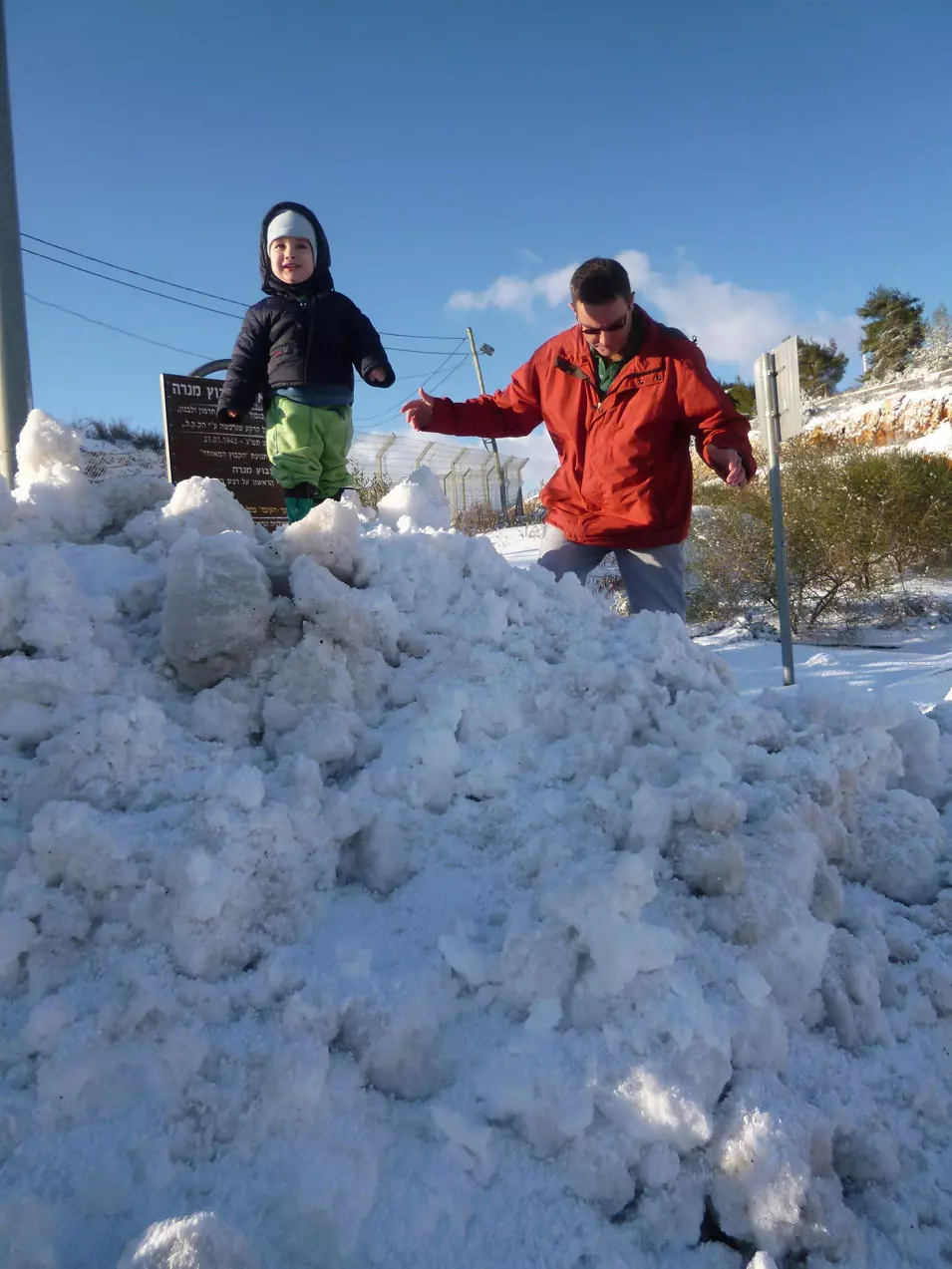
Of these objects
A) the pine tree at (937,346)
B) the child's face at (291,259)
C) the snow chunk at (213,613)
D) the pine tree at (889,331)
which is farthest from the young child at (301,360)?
the pine tree at (889,331)

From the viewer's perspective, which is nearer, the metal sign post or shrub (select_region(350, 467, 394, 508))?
the metal sign post

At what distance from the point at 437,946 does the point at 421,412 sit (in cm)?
254

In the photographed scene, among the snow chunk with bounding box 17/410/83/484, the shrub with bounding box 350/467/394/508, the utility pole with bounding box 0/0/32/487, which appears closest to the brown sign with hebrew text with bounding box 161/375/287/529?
the utility pole with bounding box 0/0/32/487

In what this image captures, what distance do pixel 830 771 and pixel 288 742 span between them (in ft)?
3.98

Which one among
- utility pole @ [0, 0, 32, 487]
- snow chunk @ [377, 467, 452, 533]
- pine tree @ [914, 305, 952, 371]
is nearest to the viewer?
snow chunk @ [377, 467, 452, 533]

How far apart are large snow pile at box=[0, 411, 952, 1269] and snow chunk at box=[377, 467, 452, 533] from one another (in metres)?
0.69

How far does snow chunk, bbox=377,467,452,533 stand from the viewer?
2699 mm

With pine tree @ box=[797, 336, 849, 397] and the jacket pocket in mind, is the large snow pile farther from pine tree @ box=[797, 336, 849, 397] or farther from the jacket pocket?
pine tree @ box=[797, 336, 849, 397]

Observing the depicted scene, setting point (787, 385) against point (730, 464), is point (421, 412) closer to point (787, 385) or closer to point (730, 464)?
point (730, 464)

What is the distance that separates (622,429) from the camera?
3.09m

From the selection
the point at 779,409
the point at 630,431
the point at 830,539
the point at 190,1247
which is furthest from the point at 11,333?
the point at 830,539

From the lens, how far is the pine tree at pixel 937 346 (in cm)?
2227

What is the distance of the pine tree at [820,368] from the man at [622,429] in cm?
3163

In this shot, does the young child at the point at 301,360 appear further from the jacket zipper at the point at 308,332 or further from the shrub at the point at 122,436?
the shrub at the point at 122,436
